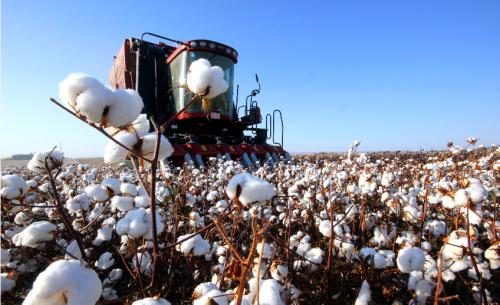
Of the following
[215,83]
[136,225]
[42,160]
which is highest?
[215,83]

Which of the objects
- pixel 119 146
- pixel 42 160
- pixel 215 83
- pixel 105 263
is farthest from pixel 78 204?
pixel 215 83

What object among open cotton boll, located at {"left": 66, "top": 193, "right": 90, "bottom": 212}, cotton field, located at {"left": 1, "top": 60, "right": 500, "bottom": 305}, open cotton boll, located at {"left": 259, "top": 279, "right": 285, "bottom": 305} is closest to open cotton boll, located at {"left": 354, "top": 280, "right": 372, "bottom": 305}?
cotton field, located at {"left": 1, "top": 60, "right": 500, "bottom": 305}

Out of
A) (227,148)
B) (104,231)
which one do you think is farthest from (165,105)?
(104,231)

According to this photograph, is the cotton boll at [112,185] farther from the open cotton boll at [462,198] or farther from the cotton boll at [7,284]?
the open cotton boll at [462,198]

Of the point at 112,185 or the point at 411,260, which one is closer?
the point at 411,260

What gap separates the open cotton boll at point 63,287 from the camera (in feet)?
1.94

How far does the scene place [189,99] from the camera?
318 inches

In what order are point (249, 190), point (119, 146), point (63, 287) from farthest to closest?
1. point (119, 146)
2. point (249, 190)
3. point (63, 287)

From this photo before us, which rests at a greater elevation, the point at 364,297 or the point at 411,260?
the point at 411,260

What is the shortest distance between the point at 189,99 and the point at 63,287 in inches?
304

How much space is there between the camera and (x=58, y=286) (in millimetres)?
599

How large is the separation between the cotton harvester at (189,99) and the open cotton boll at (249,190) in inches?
250

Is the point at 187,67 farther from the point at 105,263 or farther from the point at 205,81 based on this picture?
the point at 205,81

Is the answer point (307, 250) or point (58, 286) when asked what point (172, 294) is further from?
point (58, 286)
